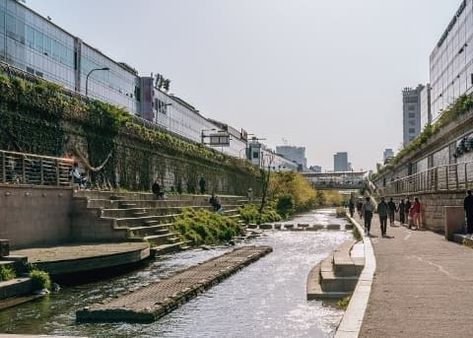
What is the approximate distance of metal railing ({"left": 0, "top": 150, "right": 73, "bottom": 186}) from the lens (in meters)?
20.4

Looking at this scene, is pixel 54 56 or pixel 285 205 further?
pixel 285 205

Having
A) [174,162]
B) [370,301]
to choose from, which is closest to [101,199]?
[370,301]

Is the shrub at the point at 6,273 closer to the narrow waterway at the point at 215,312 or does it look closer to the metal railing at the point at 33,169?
the narrow waterway at the point at 215,312

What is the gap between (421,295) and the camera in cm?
1069

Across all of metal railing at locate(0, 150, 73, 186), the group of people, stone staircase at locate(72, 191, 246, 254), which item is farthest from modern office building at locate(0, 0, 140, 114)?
the group of people

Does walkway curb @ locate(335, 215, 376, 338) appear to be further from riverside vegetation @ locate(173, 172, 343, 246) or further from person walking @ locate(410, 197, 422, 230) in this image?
person walking @ locate(410, 197, 422, 230)

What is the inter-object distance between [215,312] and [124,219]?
12.4 metres

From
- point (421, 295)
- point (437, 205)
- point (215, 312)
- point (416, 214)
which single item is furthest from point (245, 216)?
point (421, 295)

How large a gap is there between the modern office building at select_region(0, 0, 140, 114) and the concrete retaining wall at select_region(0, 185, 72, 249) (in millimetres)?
23932

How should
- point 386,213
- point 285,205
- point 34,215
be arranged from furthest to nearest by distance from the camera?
point 285,205 → point 386,213 → point 34,215

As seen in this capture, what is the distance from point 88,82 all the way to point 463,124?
4565 centimetres

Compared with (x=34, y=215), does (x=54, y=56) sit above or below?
above

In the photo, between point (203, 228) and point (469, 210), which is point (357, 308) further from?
point (203, 228)

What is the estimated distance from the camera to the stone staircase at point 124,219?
23.2 meters
